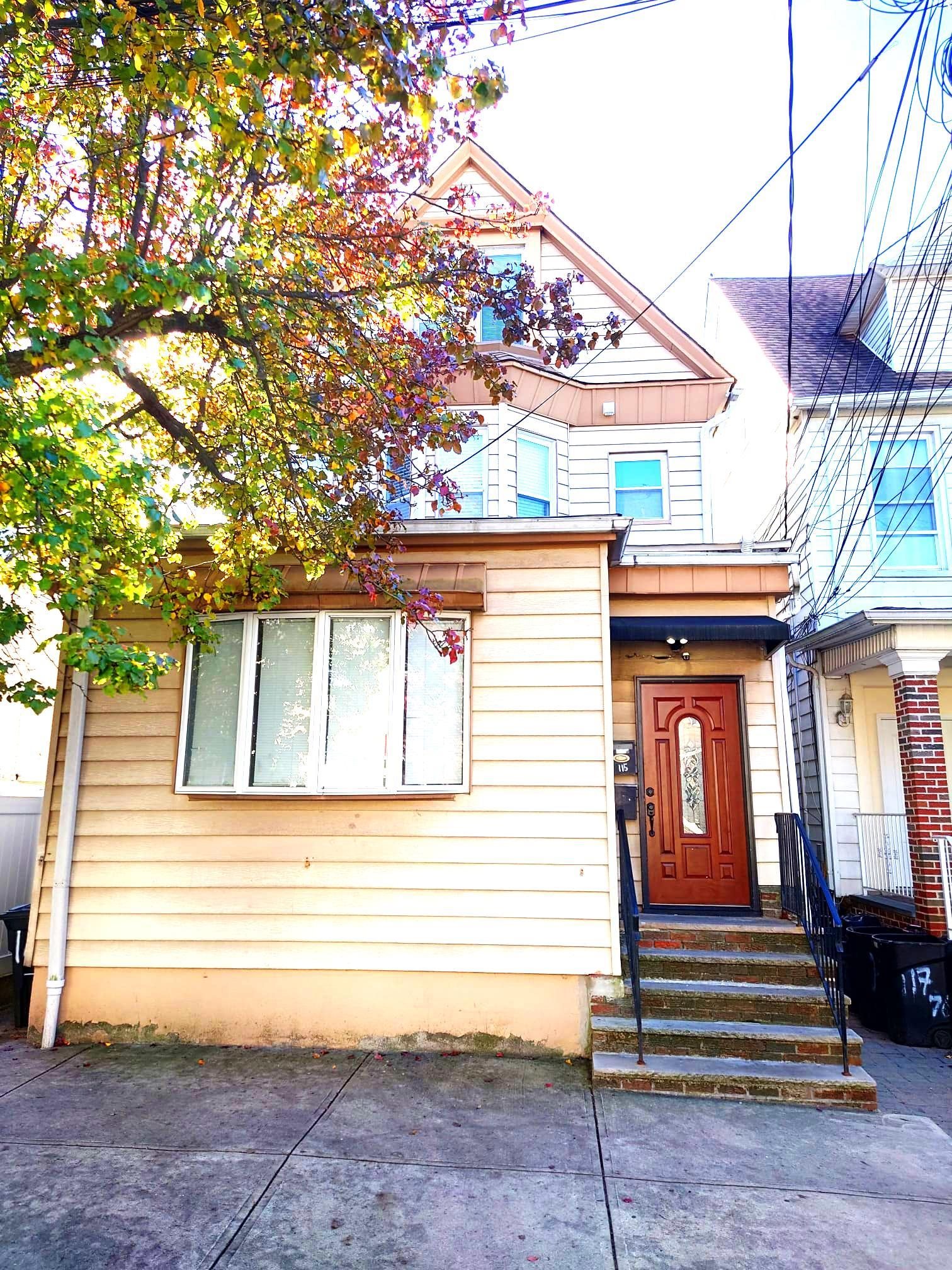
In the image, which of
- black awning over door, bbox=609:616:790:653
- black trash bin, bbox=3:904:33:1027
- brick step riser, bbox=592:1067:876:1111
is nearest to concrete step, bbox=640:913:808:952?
brick step riser, bbox=592:1067:876:1111

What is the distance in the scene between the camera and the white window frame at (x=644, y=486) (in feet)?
29.5

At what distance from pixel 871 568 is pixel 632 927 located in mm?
6521

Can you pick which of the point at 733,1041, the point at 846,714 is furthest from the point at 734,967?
the point at 846,714

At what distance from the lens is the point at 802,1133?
4.32 metres

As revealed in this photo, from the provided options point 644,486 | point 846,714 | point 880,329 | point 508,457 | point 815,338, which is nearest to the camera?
point 508,457

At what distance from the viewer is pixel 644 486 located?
914cm

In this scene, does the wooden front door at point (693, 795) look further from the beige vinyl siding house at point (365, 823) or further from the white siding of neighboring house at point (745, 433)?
the white siding of neighboring house at point (745, 433)

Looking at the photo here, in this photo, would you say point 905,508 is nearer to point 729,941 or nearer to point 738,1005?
point 729,941

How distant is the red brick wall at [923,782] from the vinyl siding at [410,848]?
3521mm

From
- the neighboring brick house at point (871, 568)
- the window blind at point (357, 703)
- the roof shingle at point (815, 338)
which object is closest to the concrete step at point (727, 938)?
the neighboring brick house at point (871, 568)

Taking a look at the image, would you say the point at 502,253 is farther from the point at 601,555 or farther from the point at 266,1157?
the point at 266,1157

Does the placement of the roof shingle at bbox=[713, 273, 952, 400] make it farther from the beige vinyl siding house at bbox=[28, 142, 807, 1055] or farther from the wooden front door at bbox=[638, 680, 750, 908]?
the beige vinyl siding house at bbox=[28, 142, 807, 1055]

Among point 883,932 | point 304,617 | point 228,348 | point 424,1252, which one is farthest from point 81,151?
point 883,932

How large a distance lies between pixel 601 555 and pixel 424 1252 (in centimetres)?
450
